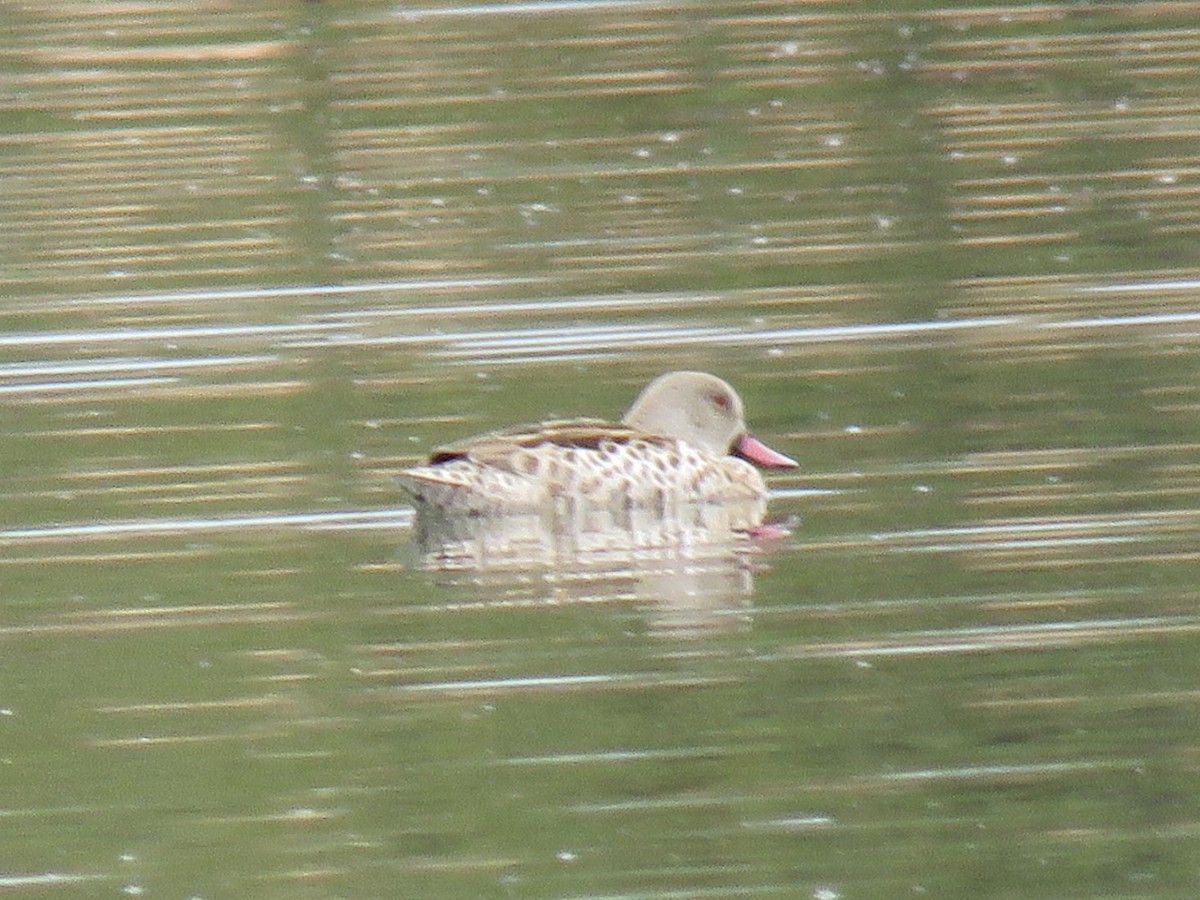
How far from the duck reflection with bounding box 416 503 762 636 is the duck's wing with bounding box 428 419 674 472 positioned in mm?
198

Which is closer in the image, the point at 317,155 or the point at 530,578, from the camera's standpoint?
the point at 530,578

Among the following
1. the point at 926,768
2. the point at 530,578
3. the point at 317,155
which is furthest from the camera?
the point at 317,155

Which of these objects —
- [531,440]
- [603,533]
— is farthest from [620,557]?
[531,440]

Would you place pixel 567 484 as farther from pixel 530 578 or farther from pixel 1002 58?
pixel 1002 58

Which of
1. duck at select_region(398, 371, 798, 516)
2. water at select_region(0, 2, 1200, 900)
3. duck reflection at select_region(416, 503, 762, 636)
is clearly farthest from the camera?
duck at select_region(398, 371, 798, 516)

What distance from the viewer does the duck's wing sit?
37.3 feet

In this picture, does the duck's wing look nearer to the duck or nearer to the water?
the duck

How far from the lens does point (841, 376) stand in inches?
519

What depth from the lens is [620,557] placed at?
425 inches

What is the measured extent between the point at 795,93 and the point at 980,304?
313 inches

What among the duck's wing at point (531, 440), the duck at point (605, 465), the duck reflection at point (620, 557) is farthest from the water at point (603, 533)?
the duck's wing at point (531, 440)

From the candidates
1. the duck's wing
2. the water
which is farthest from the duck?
the water

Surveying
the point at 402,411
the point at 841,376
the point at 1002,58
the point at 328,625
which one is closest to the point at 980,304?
the point at 841,376

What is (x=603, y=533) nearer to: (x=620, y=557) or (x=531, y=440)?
(x=531, y=440)
